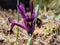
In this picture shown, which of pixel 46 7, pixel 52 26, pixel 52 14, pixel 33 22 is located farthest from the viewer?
pixel 46 7

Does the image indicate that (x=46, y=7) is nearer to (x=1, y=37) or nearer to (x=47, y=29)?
(x=47, y=29)

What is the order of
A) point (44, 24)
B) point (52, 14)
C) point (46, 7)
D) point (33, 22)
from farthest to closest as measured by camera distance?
point (46, 7)
point (52, 14)
point (44, 24)
point (33, 22)

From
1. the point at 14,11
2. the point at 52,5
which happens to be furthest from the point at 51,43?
the point at 14,11

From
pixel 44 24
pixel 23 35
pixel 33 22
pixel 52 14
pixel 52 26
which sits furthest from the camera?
pixel 52 14

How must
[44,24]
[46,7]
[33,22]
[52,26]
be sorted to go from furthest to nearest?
[46,7] < [44,24] < [52,26] < [33,22]

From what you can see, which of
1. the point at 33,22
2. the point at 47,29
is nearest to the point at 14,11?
the point at 47,29

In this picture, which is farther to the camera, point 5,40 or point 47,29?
point 47,29

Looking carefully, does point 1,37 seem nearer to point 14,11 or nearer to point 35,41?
point 35,41

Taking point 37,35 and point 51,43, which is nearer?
point 51,43

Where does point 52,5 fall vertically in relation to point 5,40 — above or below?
above
